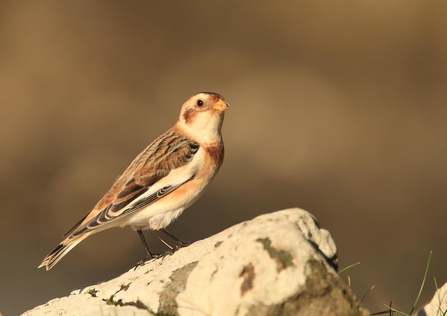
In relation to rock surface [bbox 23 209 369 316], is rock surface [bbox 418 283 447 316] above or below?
below

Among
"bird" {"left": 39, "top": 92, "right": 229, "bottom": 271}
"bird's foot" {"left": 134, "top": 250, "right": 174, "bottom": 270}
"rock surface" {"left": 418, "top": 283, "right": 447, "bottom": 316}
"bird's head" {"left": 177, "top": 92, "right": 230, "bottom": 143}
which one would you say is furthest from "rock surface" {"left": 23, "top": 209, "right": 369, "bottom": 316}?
"bird's head" {"left": 177, "top": 92, "right": 230, "bottom": 143}

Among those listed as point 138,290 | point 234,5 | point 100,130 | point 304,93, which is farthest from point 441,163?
point 138,290

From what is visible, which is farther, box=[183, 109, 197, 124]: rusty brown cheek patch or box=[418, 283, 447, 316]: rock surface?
box=[183, 109, 197, 124]: rusty brown cheek patch

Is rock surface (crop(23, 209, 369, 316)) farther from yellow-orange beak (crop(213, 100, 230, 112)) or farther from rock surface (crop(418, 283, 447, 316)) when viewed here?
yellow-orange beak (crop(213, 100, 230, 112))

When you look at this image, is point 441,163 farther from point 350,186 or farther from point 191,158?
point 191,158

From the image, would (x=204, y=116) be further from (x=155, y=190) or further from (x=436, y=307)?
(x=436, y=307)

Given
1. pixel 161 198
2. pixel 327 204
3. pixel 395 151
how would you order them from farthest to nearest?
1. pixel 395 151
2. pixel 327 204
3. pixel 161 198

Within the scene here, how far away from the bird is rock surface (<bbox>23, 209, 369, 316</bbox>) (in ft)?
5.85

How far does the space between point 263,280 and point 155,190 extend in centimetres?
268

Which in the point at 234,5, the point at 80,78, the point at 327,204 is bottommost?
→ the point at 327,204

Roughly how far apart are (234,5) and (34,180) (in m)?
4.70

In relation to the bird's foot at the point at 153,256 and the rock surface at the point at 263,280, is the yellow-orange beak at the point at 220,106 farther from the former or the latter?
the rock surface at the point at 263,280

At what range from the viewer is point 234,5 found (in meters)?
14.5

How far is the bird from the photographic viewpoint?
6.32m
